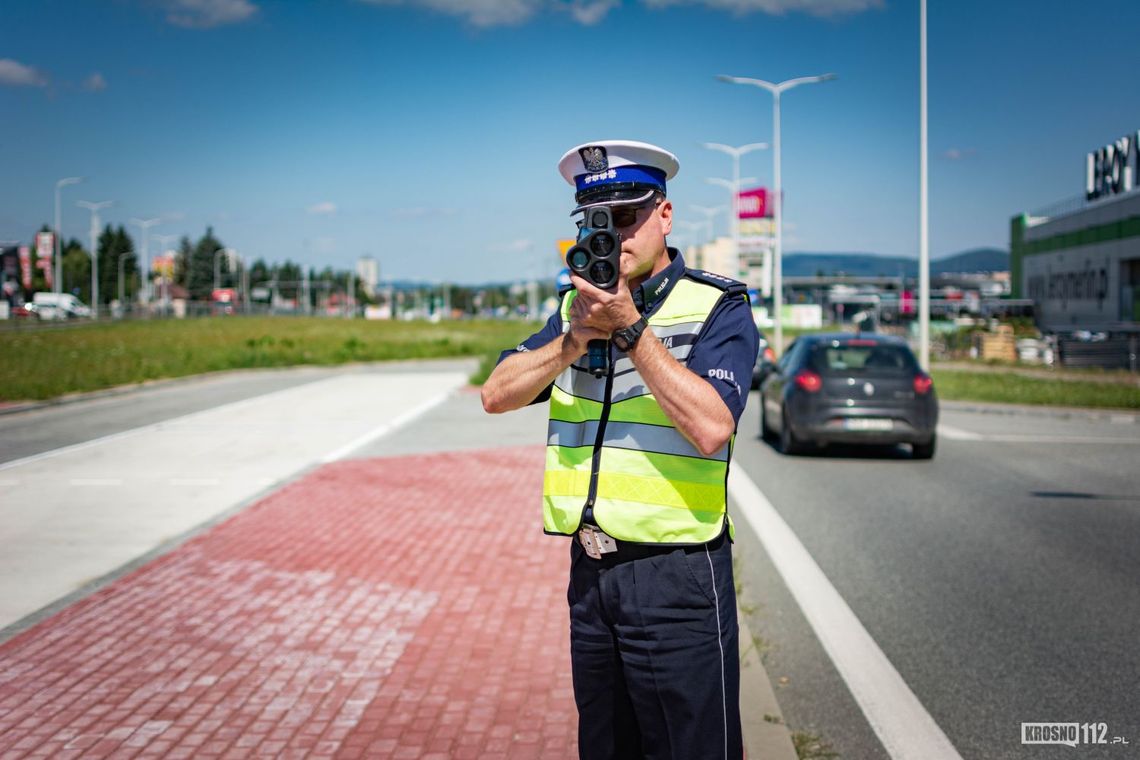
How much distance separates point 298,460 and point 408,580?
6.64 metres

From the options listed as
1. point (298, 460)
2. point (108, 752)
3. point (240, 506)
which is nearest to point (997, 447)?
point (298, 460)

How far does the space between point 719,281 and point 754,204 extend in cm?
5672

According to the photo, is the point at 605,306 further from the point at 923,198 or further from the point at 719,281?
the point at 923,198

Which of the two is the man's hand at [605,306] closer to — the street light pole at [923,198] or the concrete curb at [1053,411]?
the concrete curb at [1053,411]

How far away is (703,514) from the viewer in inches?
104

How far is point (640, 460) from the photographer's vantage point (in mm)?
2621

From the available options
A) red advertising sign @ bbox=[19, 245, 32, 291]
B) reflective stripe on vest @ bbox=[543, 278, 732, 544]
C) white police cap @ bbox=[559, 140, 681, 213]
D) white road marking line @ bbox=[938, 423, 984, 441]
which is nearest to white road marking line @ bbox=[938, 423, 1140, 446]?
white road marking line @ bbox=[938, 423, 984, 441]

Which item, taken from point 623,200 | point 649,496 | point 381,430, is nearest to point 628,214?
point 623,200

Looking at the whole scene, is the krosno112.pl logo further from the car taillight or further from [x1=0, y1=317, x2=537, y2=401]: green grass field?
[x1=0, y1=317, x2=537, y2=401]: green grass field

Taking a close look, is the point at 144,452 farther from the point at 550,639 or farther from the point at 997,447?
the point at 997,447

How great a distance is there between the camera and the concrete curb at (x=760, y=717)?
420cm

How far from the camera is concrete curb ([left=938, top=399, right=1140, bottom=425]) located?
2022 centimetres

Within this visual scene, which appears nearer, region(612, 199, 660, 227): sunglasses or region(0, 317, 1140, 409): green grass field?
region(612, 199, 660, 227): sunglasses

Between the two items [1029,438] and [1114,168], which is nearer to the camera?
[1029,438]
